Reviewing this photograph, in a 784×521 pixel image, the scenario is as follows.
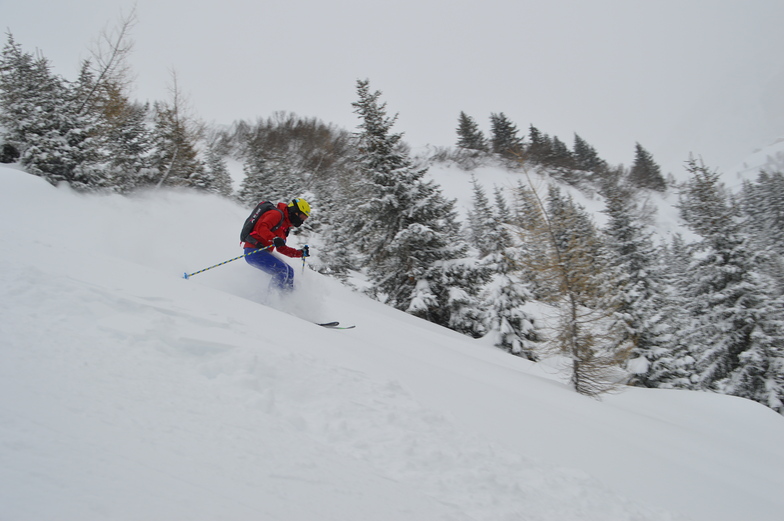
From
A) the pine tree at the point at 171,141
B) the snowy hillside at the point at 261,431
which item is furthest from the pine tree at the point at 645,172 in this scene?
the snowy hillside at the point at 261,431

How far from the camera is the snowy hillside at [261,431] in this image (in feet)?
5.58

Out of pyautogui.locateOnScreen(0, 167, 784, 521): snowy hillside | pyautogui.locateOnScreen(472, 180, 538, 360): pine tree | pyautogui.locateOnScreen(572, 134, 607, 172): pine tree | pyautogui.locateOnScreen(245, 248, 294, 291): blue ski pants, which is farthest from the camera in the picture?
pyautogui.locateOnScreen(572, 134, 607, 172): pine tree

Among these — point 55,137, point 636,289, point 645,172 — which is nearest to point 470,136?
point 645,172

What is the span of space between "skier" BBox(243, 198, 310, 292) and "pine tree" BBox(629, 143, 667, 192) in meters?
80.2

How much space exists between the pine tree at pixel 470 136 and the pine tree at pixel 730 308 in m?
52.8

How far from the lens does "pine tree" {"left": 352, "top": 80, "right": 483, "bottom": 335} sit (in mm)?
17031

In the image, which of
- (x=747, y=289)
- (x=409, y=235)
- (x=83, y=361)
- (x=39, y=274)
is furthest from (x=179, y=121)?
(x=747, y=289)

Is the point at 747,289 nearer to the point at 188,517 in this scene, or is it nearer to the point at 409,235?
the point at 409,235

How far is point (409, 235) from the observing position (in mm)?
16797

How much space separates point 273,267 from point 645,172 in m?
85.2

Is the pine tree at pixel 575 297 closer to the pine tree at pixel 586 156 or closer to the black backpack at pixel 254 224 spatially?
the black backpack at pixel 254 224

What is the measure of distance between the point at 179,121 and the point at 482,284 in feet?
63.7

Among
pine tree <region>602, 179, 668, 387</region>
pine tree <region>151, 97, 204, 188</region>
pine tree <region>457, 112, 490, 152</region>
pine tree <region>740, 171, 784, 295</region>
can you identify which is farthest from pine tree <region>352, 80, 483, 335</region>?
pine tree <region>457, 112, 490, 152</region>

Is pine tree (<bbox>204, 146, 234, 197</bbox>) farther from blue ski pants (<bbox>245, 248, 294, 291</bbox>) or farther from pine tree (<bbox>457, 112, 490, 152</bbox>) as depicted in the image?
pine tree (<bbox>457, 112, 490, 152</bbox>)
